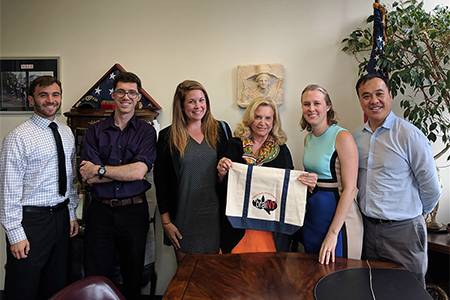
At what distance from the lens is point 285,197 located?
1867 mm

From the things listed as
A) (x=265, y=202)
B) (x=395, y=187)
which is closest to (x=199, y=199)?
(x=265, y=202)

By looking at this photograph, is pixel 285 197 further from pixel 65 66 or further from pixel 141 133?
pixel 65 66

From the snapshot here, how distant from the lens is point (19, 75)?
3033 millimetres

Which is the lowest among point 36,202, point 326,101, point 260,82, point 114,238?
point 114,238

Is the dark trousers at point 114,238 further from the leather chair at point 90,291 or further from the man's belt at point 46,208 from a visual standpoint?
the leather chair at point 90,291

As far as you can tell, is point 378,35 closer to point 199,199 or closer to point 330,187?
point 330,187

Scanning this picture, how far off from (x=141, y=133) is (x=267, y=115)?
906 mm

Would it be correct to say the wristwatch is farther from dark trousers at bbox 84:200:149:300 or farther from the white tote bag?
the white tote bag

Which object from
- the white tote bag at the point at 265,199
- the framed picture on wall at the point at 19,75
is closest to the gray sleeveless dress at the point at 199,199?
the white tote bag at the point at 265,199

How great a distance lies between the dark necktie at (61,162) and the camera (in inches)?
83.1

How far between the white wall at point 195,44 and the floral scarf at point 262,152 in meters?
0.85

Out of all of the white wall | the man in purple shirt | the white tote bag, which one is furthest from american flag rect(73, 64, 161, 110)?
the white tote bag

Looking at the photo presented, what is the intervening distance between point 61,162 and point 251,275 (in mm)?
1554

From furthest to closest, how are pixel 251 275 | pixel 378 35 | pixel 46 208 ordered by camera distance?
pixel 378 35, pixel 46 208, pixel 251 275
